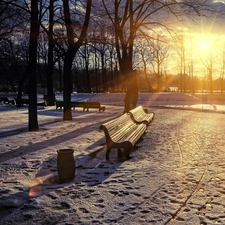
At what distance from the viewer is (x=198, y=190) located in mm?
→ 5035

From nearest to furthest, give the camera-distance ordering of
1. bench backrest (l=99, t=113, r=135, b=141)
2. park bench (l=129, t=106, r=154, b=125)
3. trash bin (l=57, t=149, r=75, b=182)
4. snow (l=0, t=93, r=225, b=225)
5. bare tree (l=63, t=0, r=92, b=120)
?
snow (l=0, t=93, r=225, b=225)
trash bin (l=57, t=149, r=75, b=182)
bench backrest (l=99, t=113, r=135, b=141)
park bench (l=129, t=106, r=154, b=125)
bare tree (l=63, t=0, r=92, b=120)

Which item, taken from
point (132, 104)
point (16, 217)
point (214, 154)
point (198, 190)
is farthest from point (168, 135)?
point (132, 104)

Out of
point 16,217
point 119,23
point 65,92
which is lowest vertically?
point 16,217

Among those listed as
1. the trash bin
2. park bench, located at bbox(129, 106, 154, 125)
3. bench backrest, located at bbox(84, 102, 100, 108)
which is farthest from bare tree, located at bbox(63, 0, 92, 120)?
the trash bin

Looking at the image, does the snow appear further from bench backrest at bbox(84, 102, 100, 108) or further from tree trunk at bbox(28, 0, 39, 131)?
bench backrest at bbox(84, 102, 100, 108)

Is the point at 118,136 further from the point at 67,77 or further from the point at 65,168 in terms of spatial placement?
the point at 67,77

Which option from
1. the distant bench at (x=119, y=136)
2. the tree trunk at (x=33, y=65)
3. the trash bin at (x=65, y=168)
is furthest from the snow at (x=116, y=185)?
the tree trunk at (x=33, y=65)

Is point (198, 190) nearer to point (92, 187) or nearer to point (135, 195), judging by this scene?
point (135, 195)

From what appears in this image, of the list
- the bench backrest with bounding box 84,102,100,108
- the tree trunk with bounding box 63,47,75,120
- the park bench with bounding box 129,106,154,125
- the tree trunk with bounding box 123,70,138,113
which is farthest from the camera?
the bench backrest with bounding box 84,102,100,108

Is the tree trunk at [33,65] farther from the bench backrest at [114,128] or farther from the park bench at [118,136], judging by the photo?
the park bench at [118,136]

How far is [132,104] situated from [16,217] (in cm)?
1634

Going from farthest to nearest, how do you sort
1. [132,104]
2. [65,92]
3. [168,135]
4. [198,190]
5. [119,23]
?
[132,104]
[119,23]
[65,92]
[168,135]
[198,190]

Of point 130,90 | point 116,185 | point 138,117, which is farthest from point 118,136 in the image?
point 130,90

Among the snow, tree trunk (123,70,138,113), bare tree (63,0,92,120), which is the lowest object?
the snow
